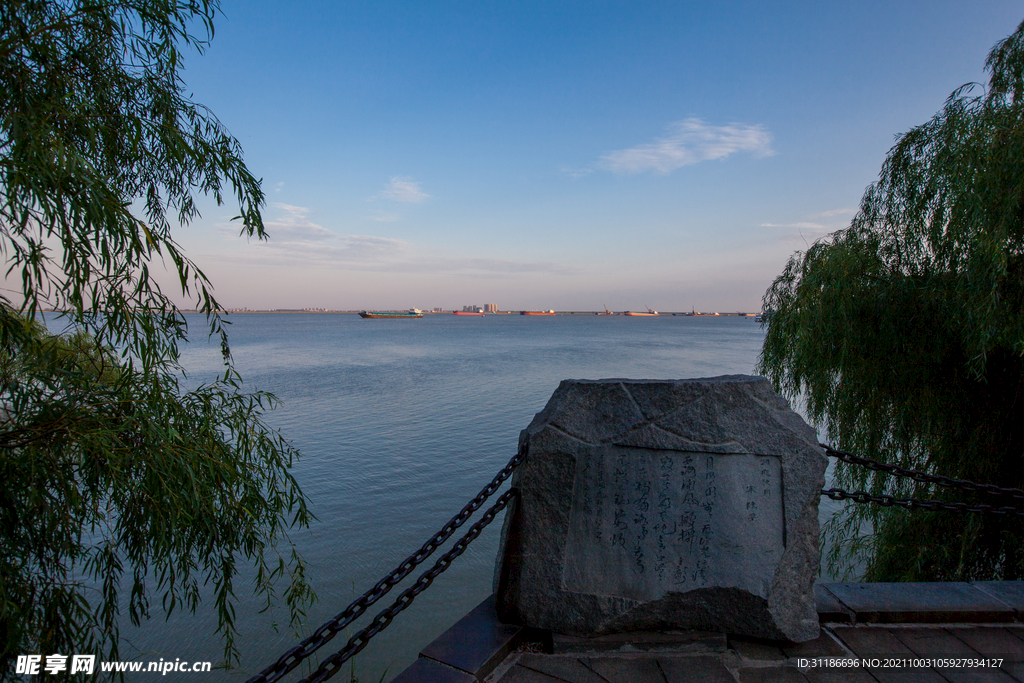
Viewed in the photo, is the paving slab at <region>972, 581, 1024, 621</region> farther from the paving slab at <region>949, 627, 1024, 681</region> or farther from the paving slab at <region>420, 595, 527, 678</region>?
the paving slab at <region>420, 595, 527, 678</region>

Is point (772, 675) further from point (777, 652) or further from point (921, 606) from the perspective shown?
point (921, 606)

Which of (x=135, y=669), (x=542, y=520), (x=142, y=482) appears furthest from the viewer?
(x=135, y=669)

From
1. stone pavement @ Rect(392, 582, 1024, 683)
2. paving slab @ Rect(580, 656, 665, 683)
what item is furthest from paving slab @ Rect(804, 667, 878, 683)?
paving slab @ Rect(580, 656, 665, 683)

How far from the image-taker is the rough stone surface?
2.24 metres

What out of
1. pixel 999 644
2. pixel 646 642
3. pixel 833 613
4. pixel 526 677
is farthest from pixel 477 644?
pixel 999 644

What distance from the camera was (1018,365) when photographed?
4.49 meters

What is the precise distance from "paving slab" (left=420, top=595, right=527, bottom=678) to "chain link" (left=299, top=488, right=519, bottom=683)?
0.21 metres

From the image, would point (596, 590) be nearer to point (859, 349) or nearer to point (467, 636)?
point (467, 636)

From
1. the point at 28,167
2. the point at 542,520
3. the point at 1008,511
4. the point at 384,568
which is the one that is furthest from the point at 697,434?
the point at 384,568

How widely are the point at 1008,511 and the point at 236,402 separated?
454 cm

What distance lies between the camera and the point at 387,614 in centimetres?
187

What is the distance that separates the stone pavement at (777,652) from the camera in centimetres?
209

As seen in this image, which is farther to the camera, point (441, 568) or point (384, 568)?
point (384, 568)

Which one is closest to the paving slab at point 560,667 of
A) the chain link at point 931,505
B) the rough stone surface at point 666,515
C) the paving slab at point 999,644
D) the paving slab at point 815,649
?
the rough stone surface at point 666,515
